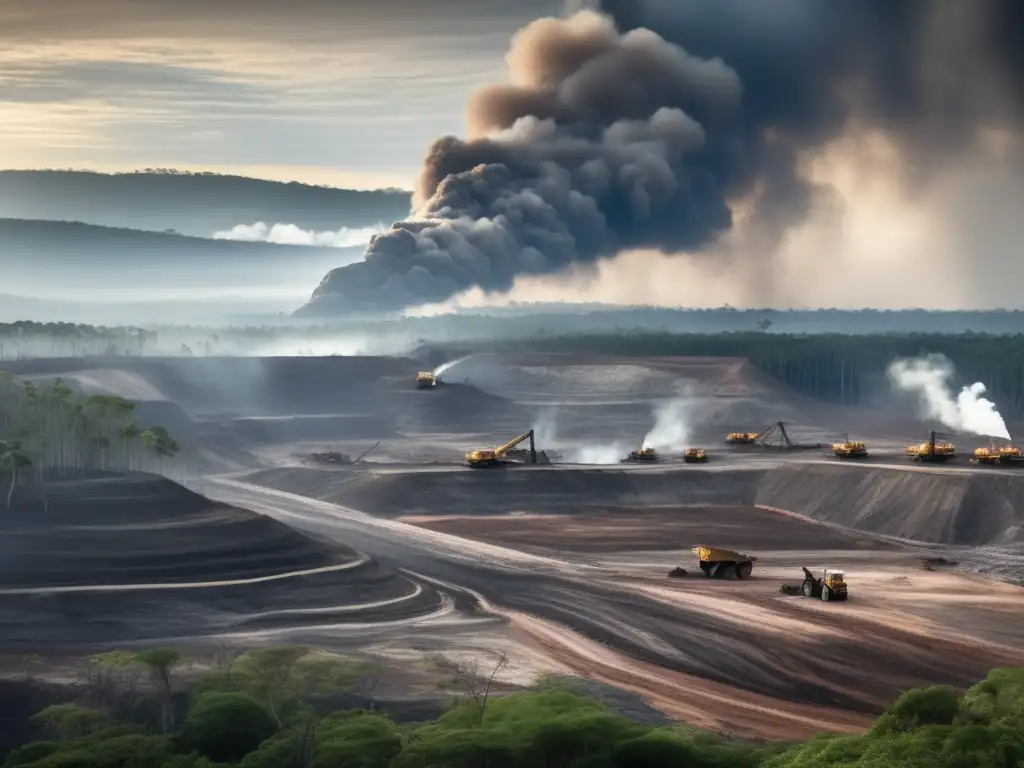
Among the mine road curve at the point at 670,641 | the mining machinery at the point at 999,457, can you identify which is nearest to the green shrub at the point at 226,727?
the mine road curve at the point at 670,641

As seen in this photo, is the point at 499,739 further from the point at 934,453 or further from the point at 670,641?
the point at 934,453

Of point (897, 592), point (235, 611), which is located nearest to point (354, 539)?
point (235, 611)

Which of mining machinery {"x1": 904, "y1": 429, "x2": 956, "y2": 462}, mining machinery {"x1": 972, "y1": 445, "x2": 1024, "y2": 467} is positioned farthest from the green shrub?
mining machinery {"x1": 904, "y1": 429, "x2": 956, "y2": 462}

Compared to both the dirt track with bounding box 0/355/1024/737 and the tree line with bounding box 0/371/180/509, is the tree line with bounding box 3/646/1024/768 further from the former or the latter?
the tree line with bounding box 0/371/180/509

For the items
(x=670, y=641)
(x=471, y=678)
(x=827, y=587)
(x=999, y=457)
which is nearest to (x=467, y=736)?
(x=471, y=678)

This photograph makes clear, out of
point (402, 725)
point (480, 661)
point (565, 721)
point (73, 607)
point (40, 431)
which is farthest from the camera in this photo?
point (40, 431)

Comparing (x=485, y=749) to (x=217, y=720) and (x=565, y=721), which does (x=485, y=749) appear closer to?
(x=565, y=721)
